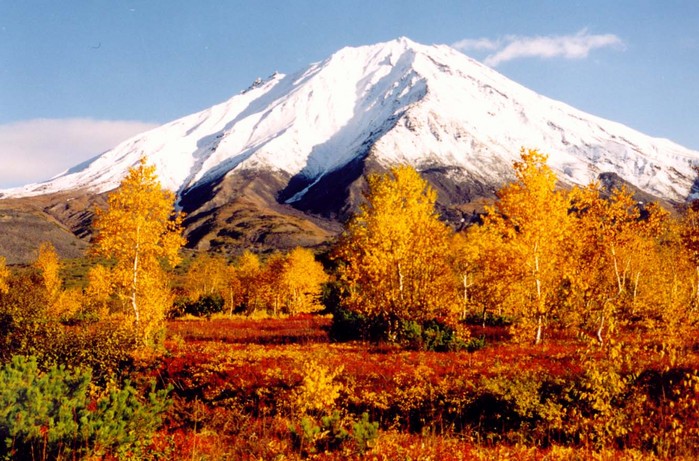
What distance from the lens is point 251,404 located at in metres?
13.7

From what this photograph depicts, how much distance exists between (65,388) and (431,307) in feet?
51.8


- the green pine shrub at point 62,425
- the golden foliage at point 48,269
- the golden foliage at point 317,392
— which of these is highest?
the golden foliage at point 48,269

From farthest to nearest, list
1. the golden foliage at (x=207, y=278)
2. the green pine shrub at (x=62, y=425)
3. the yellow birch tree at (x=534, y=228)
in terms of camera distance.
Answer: the golden foliage at (x=207, y=278)
the yellow birch tree at (x=534, y=228)
the green pine shrub at (x=62, y=425)

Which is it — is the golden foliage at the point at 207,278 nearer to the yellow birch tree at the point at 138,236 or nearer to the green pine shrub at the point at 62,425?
the yellow birch tree at the point at 138,236

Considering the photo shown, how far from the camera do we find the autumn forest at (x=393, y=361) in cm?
827

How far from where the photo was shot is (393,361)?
1775 cm

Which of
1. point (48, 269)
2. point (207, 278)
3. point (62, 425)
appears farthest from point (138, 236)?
point (207, 278)

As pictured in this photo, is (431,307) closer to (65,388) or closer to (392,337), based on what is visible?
(392,337)

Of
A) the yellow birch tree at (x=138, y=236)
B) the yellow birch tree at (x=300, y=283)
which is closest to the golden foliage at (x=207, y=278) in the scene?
the yellow birch tree at (x=300, y=283)

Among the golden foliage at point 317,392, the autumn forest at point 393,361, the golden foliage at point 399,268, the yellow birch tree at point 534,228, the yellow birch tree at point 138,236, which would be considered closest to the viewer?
the autumn forest at point 393,361

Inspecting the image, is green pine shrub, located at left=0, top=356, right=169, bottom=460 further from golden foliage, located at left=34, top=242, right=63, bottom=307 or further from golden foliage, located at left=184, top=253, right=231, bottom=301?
golden foliage, located at left=184, top=253, right=231, bottom=301

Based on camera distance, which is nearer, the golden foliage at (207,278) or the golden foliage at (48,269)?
the golden foliage at (48,269)

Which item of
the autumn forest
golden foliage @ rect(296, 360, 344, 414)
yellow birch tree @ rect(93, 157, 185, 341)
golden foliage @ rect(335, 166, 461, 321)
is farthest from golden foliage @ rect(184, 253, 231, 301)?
golden foliage @ rect(296, 360, 344, 414)

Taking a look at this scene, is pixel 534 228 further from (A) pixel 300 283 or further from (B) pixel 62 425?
(A) pixel 300 283
